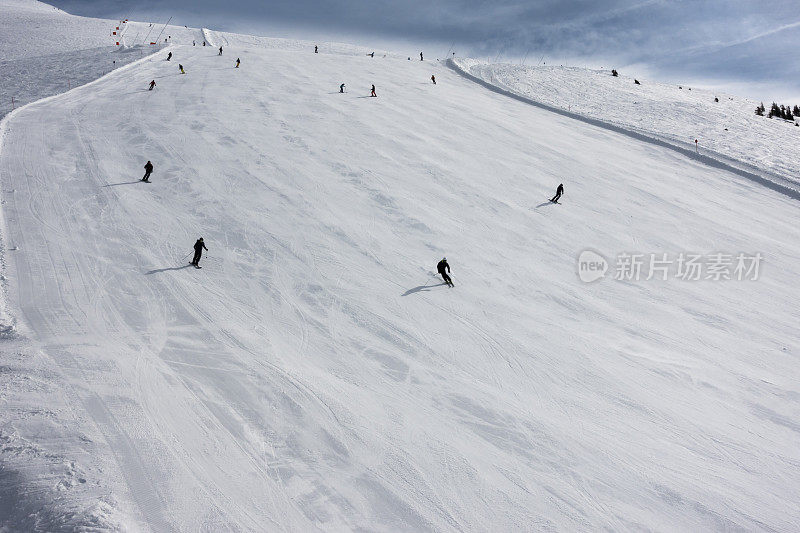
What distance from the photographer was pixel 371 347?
9.32 metres

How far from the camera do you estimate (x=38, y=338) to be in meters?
8.50

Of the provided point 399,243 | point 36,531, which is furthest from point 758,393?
point 36,531

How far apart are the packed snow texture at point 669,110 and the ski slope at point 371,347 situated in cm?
584

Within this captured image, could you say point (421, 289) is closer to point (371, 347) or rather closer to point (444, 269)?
point (444, 269)

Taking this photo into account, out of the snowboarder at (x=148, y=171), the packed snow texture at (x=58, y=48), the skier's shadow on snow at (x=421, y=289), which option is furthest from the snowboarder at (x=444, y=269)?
the packed snow texture at (x=58, y=48)

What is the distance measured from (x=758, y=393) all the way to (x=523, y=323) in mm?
5244

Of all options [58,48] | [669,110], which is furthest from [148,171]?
[669,110]

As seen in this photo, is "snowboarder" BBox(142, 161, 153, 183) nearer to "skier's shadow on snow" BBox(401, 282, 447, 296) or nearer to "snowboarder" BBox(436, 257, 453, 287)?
"skier's shadow on snow" BBox(401, 282, 447, 296)

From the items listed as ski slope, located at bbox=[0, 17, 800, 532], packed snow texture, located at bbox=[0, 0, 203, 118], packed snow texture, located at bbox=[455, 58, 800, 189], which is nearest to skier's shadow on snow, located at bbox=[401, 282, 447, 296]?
ski slope, located at bbox=[0, 17, 800, 532]

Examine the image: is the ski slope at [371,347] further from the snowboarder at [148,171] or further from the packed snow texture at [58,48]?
the packed snow texture at [58,48]

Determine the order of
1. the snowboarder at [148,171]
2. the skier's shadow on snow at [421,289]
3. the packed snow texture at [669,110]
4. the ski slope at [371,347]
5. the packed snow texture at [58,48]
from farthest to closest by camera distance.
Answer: the packed snow texture at [58,48] → the packed snow texture at [669,110] → the snowboarder at [148,171] → the skier's shadow on snow at [421,289] → the ski slope at [371,347]

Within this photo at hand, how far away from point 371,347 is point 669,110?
35979mm

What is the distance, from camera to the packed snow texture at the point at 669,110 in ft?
82.0

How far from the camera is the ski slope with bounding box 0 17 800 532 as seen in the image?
6.15m
